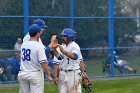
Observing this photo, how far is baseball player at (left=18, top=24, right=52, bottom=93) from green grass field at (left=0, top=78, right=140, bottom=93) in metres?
5.06

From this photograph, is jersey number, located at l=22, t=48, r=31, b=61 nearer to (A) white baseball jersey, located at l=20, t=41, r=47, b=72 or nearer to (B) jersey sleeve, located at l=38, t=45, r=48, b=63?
(A) white baseball jersey, located at l=20, t=41, r=47, b=72

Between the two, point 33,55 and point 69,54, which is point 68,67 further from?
point 33,55

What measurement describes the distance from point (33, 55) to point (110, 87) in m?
6.61

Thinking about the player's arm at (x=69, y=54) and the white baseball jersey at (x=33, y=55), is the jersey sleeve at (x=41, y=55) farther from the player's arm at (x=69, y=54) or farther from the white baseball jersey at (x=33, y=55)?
the player's arm at (x=69, y=54)

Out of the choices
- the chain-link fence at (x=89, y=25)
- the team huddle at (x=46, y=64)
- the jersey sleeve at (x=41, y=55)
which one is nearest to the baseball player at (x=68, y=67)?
the team huddle at (x=46, y=64)

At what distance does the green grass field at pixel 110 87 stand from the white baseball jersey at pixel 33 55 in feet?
16.8

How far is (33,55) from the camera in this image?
956 centimetres

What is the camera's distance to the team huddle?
955cm

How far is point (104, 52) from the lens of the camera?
19859mm

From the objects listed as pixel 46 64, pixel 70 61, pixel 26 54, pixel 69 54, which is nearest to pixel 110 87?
pixel 70 61

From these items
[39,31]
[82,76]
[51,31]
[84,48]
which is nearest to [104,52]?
[84,48]

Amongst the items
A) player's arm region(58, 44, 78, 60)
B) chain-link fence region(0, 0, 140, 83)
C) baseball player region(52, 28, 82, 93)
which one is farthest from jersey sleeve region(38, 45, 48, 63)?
chain-link fence region(0, 0, 140, 83)

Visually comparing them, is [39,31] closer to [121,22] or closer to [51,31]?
[51,31]

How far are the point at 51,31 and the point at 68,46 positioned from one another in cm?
779
